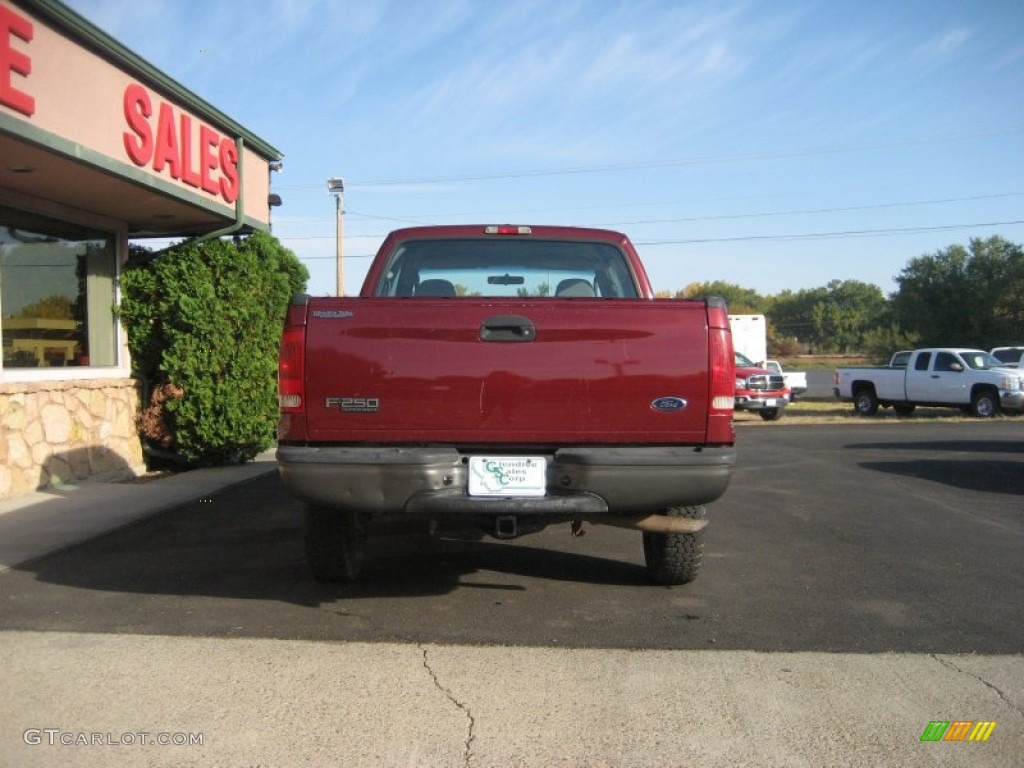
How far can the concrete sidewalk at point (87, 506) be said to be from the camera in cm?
687

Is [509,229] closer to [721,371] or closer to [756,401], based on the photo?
[721,371]

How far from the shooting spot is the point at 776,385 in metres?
22.6

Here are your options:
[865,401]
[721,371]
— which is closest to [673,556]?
[721,371]

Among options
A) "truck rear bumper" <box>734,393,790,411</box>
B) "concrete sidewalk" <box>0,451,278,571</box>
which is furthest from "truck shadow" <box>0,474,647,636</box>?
"truck rear bumper" <box>734,393,790,411</box>

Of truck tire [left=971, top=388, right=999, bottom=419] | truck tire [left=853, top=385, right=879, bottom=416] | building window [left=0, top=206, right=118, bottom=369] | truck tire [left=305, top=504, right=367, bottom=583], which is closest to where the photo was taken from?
truck tire [left=305, top=504, right=367, bottom=583]

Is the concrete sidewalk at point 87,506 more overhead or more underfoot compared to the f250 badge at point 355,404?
more underfoot

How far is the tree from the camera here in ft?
159

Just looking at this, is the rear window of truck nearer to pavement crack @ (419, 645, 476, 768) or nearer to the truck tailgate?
the truck tailgate

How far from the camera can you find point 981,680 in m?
→ 4.10

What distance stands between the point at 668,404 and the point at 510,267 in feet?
6.83

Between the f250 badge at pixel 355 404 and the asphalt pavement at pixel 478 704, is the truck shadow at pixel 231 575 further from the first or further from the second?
the f250 badge at pixel 355 404

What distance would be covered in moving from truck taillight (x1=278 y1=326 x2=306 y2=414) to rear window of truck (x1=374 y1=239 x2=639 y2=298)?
155 centimetres

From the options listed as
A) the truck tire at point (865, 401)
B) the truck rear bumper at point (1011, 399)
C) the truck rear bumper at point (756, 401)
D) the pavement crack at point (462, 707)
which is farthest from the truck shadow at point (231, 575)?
the truck tire at point (865, 401)

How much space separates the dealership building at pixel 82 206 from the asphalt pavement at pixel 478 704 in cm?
448
